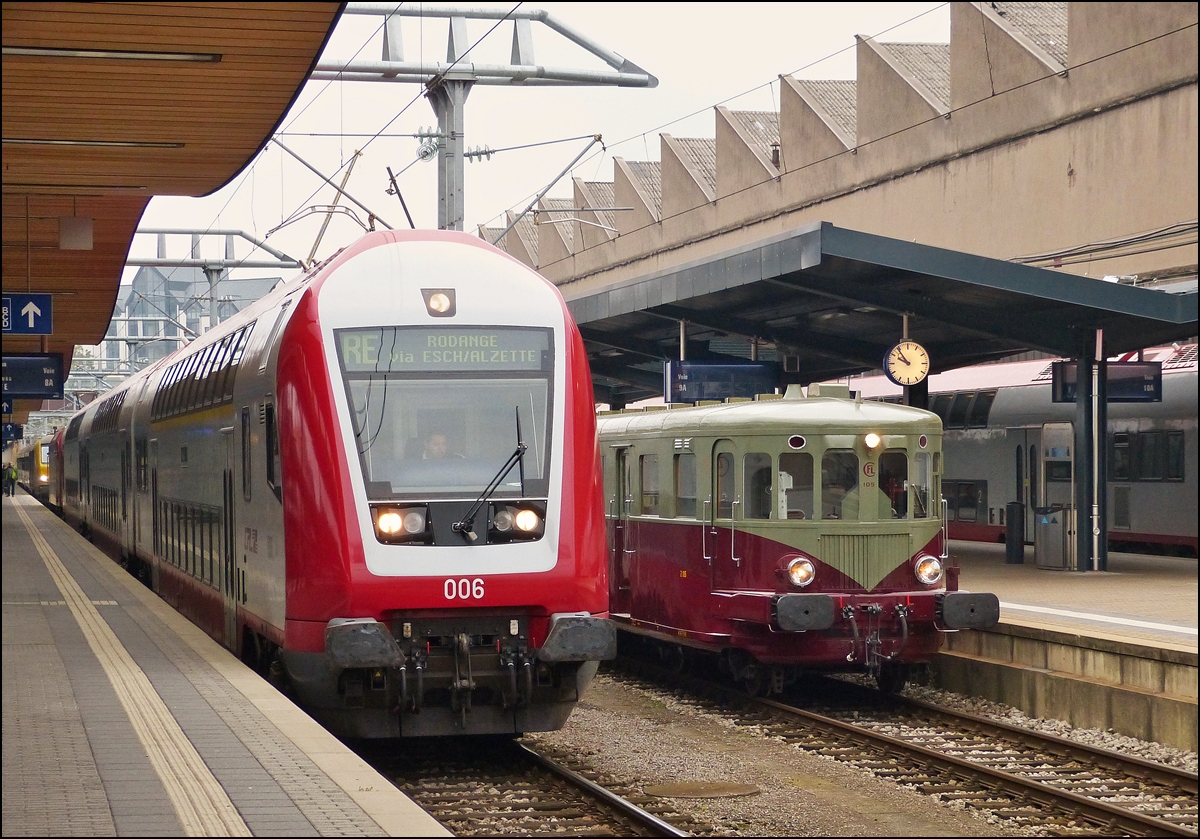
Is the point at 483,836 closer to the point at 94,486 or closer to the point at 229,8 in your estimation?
the point at 229,8

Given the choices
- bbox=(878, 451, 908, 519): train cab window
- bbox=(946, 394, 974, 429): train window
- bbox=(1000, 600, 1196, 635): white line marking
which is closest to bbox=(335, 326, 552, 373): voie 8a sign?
bbox=(878, 451, 908, 519): train cab window

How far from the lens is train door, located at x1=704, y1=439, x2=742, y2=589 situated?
1332 cm

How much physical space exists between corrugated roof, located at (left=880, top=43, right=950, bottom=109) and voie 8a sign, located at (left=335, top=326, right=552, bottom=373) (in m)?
37.4

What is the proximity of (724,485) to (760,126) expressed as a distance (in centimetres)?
4353

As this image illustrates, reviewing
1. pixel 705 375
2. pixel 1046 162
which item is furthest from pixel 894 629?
pixel 1046 162

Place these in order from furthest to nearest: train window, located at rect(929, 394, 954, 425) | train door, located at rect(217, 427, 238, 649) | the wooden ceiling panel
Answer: train window, located at rect(929, 394, 954, 425), train door, located at rect(217, 427, 238, 649), the wooden ceiling panel

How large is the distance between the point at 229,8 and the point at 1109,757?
8.04 meters

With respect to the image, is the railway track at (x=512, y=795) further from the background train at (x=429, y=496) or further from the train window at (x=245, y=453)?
the train window at (x=245, y=453)

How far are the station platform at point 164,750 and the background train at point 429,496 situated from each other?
0.72m

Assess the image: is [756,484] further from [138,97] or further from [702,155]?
[702,155]

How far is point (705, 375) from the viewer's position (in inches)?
880

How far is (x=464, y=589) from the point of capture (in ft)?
31.5

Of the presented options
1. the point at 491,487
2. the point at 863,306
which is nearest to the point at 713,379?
the point at 863,306

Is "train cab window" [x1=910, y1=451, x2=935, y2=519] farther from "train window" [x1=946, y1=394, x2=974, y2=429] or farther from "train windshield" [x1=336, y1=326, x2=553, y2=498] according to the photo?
"train window" [x1=946, y1=394, x2=974, y2=429]
